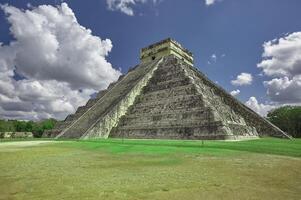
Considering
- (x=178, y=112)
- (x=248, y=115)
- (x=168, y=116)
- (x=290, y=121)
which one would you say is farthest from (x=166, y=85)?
(x=290, y=121)

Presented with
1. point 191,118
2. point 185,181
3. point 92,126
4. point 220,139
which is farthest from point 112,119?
point 185,181

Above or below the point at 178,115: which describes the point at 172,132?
below

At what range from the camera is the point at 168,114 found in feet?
62.7

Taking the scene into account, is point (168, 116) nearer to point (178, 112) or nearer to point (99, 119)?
point (178, 112)

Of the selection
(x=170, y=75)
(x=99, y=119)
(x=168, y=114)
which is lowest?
(x=99, y=119)

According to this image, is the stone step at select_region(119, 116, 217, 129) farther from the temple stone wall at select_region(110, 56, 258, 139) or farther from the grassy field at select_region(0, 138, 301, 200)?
the grassy field at select_region(0, 138, 301, 200)

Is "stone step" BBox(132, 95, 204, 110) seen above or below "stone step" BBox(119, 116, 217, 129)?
above

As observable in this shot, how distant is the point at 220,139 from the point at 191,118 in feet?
10.1

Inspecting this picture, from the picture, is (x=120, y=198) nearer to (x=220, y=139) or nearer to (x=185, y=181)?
(x=185, y=181)

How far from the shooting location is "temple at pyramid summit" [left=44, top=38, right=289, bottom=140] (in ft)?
55.7

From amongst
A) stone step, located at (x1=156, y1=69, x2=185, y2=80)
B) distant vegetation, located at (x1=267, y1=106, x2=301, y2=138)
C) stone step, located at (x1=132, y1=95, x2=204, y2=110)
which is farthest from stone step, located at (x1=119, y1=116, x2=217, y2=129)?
distant vegetation, located at (x1=267, y1=106, x2=301, y2=138)

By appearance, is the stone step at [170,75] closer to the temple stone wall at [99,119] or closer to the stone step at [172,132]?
the temple stone wall at [99,119]

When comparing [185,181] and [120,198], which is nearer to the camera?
[120,198]

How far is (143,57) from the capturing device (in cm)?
3619
